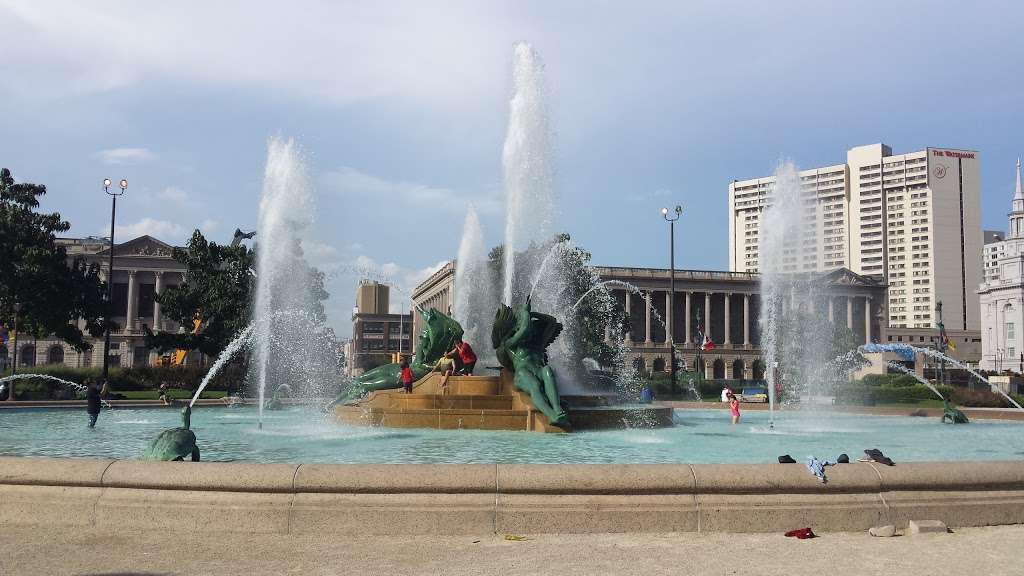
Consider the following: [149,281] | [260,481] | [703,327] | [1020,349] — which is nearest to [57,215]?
[260,481]

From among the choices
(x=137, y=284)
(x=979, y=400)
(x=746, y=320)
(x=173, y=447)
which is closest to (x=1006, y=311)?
(x=746, y=320)

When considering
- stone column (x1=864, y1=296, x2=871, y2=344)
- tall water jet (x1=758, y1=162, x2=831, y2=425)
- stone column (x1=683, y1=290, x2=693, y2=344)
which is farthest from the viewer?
stone column (x1=864, y1=296, x2=871, y2=344)

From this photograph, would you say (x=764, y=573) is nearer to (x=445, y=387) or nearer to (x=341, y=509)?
(x=341, y=509)

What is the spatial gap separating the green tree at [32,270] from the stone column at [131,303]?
62752mm

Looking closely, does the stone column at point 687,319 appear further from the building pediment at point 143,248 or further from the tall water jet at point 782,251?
the building pediment at point 143,248

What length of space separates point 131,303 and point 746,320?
76.9m

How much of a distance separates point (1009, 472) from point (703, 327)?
348 ft

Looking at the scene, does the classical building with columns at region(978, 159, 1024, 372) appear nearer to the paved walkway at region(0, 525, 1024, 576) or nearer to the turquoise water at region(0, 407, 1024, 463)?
the turquoise water at region(0, 407, 1024, 463)

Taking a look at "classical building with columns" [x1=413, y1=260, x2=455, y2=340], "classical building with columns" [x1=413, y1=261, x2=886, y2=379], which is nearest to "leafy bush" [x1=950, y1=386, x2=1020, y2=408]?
"classical building with columns" [x1=413, y1=260, x2=455, y2=340]

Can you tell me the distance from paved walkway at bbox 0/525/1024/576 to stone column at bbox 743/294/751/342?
361 feet

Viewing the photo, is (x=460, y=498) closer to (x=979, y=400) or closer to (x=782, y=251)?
(x=782, y=251)

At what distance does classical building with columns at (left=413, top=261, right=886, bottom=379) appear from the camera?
363ft

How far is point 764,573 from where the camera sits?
5980 mm

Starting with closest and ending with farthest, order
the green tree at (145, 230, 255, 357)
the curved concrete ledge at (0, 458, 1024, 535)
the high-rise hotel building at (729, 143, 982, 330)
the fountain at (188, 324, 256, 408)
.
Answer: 1. the curved concrete ledge at (0, 458, 1024, 535)
2. the fountain at (188, 324, 256, 408)
3. the green tree at (145, 230, 255, 357)
4. the high-rise hotel building at (729, 143, 982, 330)
